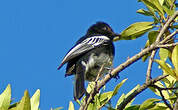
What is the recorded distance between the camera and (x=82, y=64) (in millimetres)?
4695

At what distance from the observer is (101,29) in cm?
586

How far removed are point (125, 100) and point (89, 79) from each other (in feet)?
6.85

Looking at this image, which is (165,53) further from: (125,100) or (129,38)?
(125,100)

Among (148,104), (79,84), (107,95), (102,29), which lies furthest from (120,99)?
(102,29)

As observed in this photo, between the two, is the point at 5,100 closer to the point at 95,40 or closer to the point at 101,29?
the point at 95,40

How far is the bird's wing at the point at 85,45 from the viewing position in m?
4.47

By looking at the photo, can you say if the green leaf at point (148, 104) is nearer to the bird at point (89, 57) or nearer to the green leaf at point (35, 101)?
the green leaf at point (35, 101)

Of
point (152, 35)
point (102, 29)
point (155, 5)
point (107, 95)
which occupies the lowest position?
point (107, 95)

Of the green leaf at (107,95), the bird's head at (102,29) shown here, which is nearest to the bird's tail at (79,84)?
the green leaf at (107,95)

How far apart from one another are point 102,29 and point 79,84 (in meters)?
1.87

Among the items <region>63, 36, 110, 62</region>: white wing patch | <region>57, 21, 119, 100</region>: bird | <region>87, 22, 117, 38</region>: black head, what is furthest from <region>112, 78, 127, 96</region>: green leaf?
<region>87, 22, 117, 38</region>: black head

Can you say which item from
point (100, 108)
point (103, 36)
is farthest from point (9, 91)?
point (103, 36)

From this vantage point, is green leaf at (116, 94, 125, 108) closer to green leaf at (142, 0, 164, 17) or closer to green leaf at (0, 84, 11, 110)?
green leaf at (142, 0, 164, 17)

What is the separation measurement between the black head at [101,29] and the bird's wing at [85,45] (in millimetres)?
321
